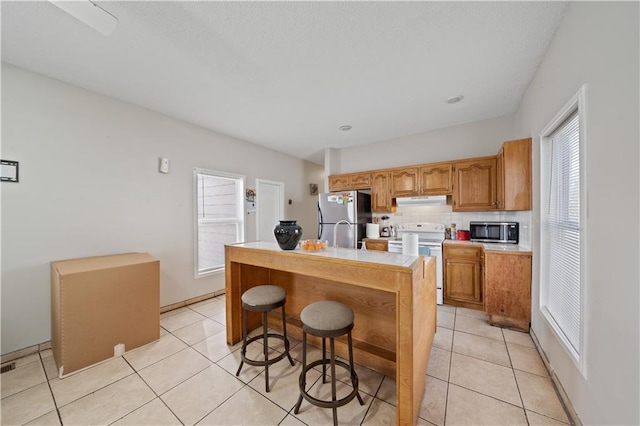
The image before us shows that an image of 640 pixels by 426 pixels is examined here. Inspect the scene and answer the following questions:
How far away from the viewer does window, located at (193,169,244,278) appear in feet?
11.8

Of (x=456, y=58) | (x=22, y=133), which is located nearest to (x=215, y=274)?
(x=22, y=133)

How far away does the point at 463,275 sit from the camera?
321cm

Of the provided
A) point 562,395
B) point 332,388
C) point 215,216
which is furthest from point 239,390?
point 215,216

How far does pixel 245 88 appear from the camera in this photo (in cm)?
254

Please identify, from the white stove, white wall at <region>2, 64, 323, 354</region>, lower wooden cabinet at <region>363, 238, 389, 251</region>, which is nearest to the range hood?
the white stove

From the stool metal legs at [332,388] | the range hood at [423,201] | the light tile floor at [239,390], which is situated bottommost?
the light tile floor at [239,390]

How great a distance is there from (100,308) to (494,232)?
473 cm

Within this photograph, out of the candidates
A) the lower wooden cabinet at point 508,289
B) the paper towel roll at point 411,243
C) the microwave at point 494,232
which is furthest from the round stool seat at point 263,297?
the microwave at point 494,232

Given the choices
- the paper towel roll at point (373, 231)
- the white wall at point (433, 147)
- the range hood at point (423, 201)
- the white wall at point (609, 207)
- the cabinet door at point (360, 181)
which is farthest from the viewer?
the cabinet door at point (360, 181)

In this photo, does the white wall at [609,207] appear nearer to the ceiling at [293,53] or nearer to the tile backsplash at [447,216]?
the ceiling at [293,53]

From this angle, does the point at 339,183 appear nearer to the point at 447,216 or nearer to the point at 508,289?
the point at 447,216

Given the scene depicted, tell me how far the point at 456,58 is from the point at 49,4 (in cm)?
314

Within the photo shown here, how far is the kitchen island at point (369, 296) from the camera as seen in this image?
1365 millimetres

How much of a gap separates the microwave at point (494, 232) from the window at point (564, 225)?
105 centimetres
